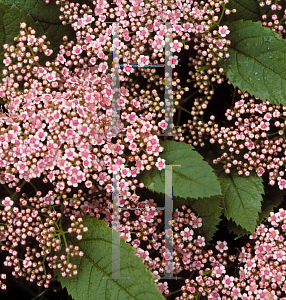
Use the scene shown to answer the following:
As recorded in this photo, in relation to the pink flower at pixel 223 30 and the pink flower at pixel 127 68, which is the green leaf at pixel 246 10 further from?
the pink flower at pixel 127 68

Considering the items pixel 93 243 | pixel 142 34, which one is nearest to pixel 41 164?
pixel 93 243

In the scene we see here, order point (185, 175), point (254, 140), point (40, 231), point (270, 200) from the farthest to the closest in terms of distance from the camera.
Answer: point (270, 200) → point (254, 140) → point (40, 231) → point (185, 175)

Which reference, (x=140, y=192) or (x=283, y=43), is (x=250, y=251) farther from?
(x=283, y=43)

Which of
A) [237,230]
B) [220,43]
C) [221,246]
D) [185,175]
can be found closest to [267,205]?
[237,230]

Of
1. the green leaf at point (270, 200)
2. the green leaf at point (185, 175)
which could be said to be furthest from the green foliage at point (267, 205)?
the green leaf at point (185, 175)

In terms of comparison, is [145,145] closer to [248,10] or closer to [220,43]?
[220,43]

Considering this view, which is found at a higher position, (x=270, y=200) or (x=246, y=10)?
(x=246, y=10)
